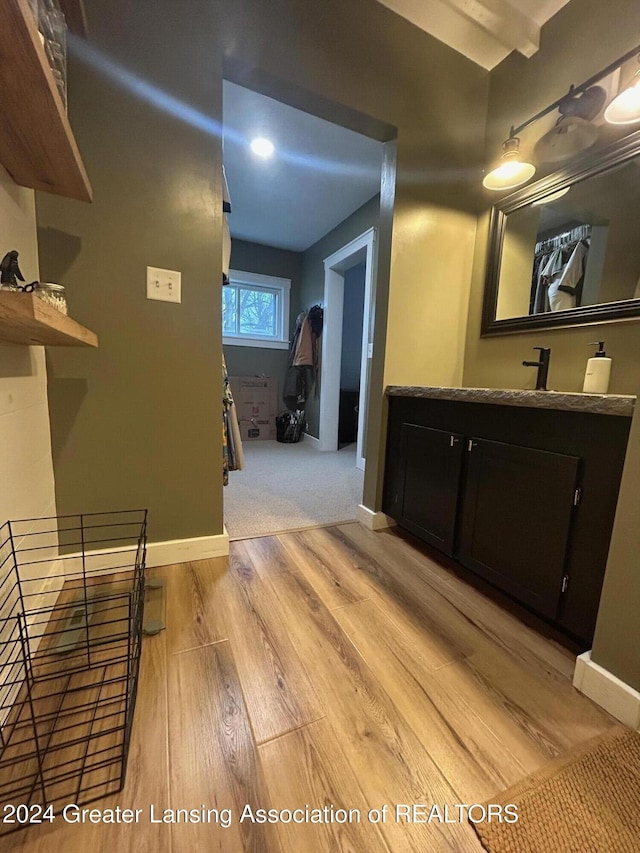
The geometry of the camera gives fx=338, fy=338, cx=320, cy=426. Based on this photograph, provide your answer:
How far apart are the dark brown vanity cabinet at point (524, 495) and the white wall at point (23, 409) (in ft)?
5.15

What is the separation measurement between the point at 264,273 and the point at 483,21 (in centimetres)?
325

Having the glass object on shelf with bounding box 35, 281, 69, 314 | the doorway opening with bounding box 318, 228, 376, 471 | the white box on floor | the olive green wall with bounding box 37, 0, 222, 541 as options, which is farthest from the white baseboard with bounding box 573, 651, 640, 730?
the white box on floor

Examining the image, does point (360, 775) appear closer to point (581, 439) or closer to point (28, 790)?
point (28, 790)

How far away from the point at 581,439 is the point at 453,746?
92cm

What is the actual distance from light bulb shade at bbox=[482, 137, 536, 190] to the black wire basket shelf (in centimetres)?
217

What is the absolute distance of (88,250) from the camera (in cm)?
130

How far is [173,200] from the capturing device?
139 centimetres

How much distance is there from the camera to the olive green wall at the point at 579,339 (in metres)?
0.88

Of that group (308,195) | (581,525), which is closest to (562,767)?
(581,525)

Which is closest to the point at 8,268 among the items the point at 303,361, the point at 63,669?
the point at 63,669

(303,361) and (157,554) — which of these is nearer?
(157,554)

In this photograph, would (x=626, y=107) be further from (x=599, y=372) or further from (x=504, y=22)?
(x=599, y=372)

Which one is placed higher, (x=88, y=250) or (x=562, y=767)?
(x=88, y=250)

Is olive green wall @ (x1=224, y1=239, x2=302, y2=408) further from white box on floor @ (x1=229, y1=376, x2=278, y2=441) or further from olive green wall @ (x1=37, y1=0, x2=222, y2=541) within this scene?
olive green wall @ (x1=37, y1=0, x2=222, y2=541)
